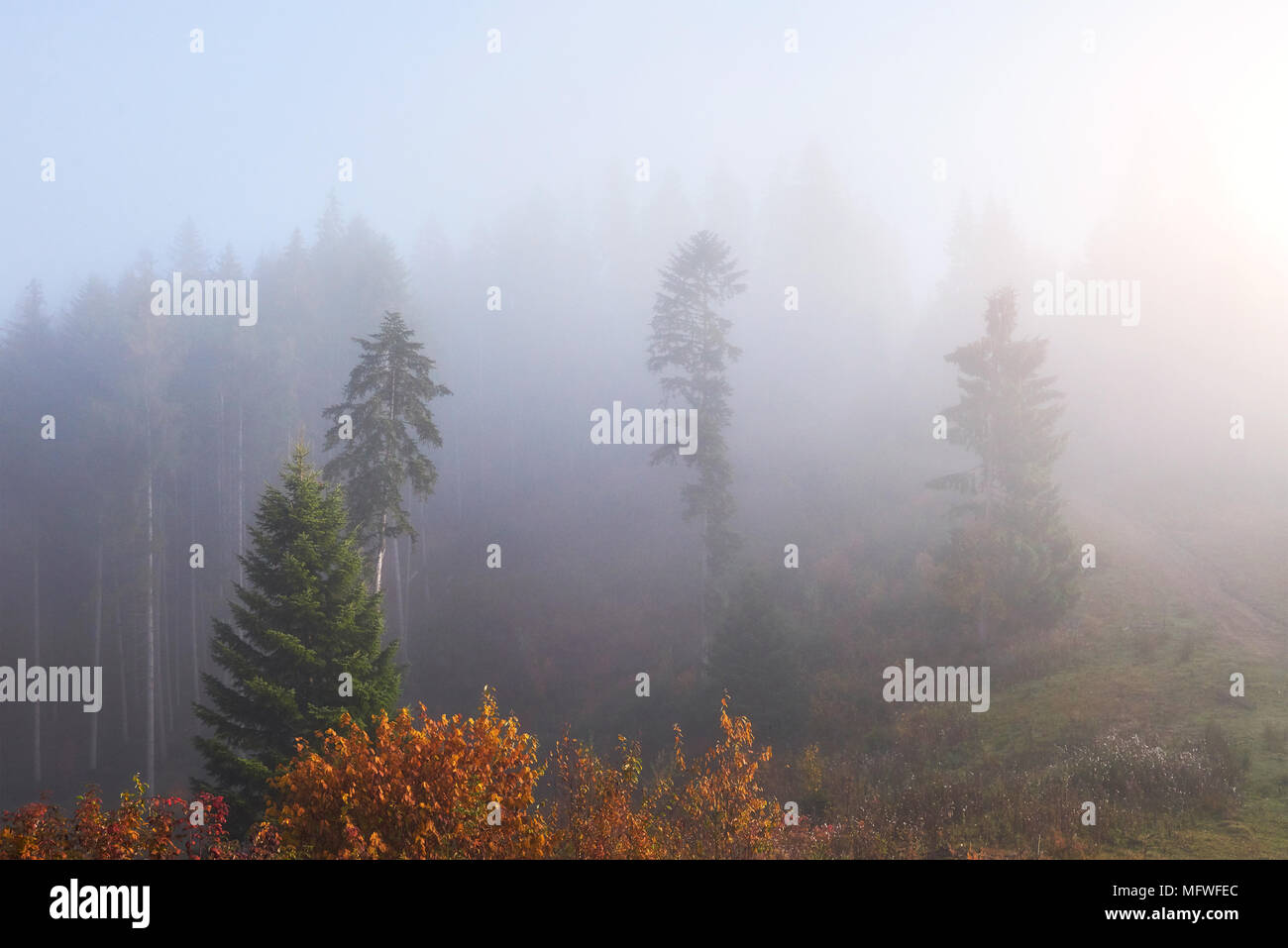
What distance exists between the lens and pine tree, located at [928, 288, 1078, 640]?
2267cm

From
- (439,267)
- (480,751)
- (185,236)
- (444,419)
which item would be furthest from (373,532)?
(439,267)

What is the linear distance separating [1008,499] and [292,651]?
21.9 meters

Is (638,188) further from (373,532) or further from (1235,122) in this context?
(373,532)

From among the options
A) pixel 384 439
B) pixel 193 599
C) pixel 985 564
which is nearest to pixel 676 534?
pixel 985 564

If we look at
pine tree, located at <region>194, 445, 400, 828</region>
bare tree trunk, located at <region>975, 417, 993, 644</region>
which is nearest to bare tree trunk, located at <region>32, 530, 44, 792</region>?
pine tree, located at <region>194, 445, 400, 828</region>

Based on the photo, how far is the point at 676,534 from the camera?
4188 centimetres

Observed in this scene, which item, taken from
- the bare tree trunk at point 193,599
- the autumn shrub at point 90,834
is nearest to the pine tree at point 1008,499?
the autumn shrub at point 90,834

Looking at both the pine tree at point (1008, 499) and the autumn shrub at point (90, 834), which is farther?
the pine tree at point (1008, 499)

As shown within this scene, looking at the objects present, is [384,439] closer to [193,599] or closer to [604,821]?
[604,821]

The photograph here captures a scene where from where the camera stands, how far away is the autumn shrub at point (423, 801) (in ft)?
28.7

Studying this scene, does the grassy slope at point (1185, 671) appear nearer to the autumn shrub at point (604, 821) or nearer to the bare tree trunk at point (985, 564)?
the bare tree trunk at point (985, 564)

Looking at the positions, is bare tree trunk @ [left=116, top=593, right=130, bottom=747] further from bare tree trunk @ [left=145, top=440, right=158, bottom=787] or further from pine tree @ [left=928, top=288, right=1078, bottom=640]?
pine tree @ [left=928, top=288, right=1078, bottom=640]

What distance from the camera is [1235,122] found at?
58.5 meters

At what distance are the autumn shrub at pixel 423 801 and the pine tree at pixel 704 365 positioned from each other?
2151cm
